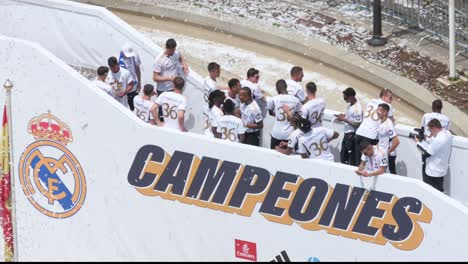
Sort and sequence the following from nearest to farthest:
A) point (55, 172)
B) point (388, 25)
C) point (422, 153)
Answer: point (422, 153) → point (55, 172) → point (388, 25)

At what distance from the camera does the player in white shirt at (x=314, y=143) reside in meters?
13.4

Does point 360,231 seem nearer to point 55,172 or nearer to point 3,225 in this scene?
point 55,172

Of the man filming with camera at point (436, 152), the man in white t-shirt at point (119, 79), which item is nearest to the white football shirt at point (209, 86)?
the man in white t-shirt at point (119, 79)

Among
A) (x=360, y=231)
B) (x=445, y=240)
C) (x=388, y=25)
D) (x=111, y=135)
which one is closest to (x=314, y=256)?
(x=360, y=231)

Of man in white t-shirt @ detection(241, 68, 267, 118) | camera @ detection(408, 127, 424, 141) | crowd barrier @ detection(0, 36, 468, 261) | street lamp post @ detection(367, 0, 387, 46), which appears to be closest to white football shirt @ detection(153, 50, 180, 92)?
man in white t-shirt @ detection(241, 68, 267, 118)

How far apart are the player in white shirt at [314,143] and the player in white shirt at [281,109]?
0.79 meters

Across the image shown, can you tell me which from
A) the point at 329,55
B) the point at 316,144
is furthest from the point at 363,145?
the point at 329,55

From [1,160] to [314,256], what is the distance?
458 cm

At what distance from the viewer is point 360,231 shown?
1308 cm

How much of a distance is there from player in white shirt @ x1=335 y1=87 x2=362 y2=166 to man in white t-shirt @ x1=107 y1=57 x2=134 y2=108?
3.05m

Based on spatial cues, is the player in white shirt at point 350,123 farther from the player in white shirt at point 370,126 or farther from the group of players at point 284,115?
the player in white shirt at point 370,126

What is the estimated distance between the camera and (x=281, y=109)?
1432 cm

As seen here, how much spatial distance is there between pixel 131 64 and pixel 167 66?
564 mm

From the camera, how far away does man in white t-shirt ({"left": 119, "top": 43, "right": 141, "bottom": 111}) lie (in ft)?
51.6
